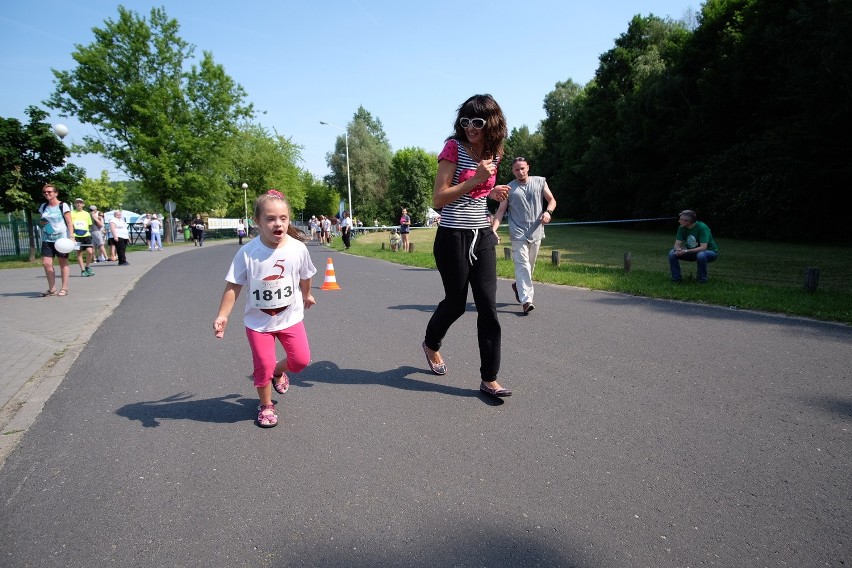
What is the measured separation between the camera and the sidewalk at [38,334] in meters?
4.06

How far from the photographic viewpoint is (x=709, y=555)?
2.16 meters

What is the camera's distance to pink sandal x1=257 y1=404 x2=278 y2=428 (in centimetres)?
355

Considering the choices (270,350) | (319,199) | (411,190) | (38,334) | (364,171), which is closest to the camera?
(270,350)

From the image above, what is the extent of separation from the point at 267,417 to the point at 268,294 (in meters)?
0.82

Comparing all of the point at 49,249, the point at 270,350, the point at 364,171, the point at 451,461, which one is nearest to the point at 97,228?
the point at 49,249

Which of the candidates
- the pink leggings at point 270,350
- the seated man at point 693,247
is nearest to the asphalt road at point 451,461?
the pink leggings at point 270,350

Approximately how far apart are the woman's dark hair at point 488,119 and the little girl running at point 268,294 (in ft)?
4.48

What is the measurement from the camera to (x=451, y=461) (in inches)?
118

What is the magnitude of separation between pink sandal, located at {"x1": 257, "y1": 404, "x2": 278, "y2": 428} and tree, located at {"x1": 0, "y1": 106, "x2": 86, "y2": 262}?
18.9 metres

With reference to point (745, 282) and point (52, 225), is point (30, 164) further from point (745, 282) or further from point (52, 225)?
point (745, 282)

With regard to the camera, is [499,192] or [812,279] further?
[812,279]

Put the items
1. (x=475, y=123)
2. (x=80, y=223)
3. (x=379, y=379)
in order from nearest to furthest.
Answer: (x=475, y=123), (x=379, y=379), (x=80, y=223)

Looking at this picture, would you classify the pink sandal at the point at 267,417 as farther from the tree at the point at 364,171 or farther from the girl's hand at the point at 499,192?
the tree at the point at 364,171

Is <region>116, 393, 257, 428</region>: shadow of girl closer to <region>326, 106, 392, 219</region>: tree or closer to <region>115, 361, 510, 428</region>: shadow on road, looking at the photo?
<region>115, 361, 510, 428</region>: shadow on road
